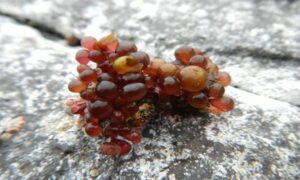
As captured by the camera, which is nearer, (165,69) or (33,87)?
(165,69)

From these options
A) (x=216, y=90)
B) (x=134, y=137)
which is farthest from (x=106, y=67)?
(x=216, y=90)

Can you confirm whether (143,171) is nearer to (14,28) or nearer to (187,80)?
(187,80)

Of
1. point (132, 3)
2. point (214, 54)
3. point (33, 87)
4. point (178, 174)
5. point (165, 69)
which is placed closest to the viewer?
point (178, 174)

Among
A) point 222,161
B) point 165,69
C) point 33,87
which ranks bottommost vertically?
point 222,161

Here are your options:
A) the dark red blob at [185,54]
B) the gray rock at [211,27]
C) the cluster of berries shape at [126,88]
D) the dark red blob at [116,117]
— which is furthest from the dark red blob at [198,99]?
the gray rock at [211,27]

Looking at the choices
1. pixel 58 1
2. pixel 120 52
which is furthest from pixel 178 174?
pixel 58 1

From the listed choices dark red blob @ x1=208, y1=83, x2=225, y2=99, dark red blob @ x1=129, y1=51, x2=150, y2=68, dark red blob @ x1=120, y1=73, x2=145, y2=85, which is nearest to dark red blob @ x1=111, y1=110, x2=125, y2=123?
dark red blob @ x1=120, y1=73, x2=145, y2=85
